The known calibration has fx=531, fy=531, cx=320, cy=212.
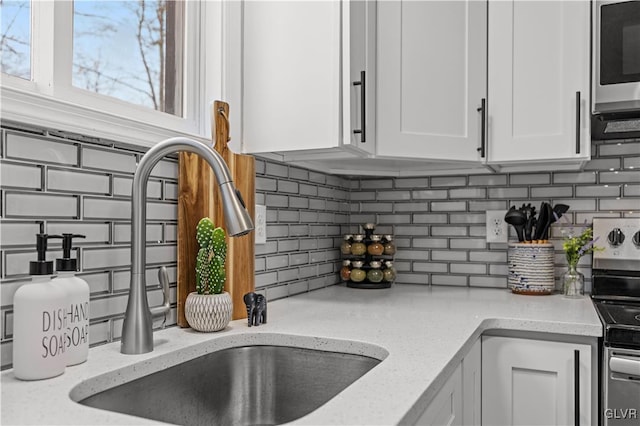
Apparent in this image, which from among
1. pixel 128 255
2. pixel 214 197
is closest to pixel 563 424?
pixel 214 197

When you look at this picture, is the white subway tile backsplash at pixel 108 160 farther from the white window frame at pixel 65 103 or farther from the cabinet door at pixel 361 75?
the cabinet door at pixel 361 75

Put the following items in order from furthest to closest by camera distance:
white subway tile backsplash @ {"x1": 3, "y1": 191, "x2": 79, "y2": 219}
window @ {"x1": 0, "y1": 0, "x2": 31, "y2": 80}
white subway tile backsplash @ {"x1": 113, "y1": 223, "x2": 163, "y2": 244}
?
white subway tile backsplash @ {"x1": 113, "y1": 223, "x2": 163, "y2": 244} < window @ {"x1": 0, "y1": 0, "x2": 31, "y2": 80} < white subway tile backsplash @ {"x1": 3, "y1": 191, "x2": 79, "y2": 219}

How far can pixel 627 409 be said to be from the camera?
1402 millimetres

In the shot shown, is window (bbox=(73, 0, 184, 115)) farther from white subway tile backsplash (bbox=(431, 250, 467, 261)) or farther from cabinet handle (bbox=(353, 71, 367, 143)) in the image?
white subway tile backsplash (bbox=(431, 250, 467, 261))

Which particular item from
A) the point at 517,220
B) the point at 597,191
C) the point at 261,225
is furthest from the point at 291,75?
the point at 597,191

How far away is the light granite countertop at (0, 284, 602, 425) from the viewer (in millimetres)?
795

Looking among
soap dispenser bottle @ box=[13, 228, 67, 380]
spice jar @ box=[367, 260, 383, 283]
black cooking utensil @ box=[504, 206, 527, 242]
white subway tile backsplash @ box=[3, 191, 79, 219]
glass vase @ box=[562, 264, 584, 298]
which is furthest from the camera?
spice jar @ box=[367, 260, 383, 283]

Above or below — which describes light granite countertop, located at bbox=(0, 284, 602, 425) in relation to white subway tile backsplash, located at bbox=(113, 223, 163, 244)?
below

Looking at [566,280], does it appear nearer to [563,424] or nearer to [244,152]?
[563,424]

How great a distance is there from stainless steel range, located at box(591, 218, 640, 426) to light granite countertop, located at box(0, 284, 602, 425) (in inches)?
A: 2.6

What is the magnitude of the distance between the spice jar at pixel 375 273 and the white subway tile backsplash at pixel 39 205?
4.30 feet

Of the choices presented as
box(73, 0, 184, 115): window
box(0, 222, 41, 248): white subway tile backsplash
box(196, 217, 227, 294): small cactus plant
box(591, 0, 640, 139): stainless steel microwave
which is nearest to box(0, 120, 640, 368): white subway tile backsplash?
box(0, 222, 41, 248): white subway tile backsplash

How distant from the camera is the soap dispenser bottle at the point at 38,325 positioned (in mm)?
900

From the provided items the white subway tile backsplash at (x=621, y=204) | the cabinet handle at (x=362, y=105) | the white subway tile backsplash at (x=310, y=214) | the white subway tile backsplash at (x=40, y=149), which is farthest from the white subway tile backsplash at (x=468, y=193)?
the white subway tile backsplash at (x=40, y=149)
